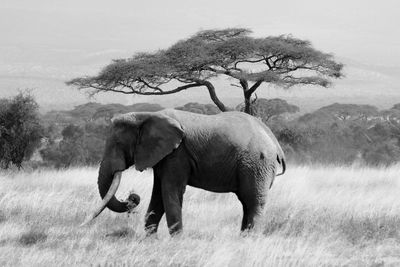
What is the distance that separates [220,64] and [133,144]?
65.6ft

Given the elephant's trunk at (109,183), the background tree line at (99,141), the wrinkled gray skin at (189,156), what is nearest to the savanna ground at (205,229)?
the elephant's trunk at (109,183)

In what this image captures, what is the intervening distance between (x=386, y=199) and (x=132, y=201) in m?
4.87

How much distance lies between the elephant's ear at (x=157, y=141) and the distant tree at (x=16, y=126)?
13299 mm

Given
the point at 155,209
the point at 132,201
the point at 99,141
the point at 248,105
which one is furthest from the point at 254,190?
the point at 99,141

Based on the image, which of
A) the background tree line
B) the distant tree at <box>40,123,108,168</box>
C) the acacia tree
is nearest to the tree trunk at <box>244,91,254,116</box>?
the acacia tree

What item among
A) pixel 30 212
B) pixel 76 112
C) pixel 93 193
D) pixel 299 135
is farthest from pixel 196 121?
pixel 76 112

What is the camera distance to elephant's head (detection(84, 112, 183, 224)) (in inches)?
361

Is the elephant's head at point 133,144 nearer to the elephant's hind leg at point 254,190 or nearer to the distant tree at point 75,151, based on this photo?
the elephant's hind leg at point 254,190

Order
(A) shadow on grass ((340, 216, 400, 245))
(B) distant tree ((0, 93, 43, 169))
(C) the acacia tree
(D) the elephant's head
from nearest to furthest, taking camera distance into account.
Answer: (D) the elephant's head → (A) shadow on grass ((340, 216, 400, 245)) → (B) distant tree ((0, 93, 43, 169)) → (C) the acacia tree

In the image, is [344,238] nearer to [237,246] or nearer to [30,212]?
[237,246]

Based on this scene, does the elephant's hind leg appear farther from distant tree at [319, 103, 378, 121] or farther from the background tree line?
distant tree at [319, 103, 378, 121]

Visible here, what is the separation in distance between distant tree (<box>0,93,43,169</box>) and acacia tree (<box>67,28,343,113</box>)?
679 cm

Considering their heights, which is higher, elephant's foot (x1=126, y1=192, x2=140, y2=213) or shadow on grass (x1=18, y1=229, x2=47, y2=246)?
elephant's foot (x1=126, y1=192, x2=140, y2=213)

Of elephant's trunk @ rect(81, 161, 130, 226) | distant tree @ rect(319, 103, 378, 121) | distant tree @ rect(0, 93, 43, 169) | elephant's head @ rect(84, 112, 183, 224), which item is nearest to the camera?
elephant's head @ rect(84, 112, 183, 224)
